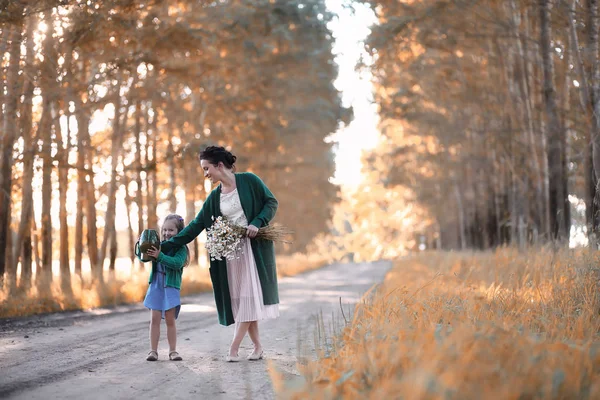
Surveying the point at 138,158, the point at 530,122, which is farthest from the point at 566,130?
the point at 138,158

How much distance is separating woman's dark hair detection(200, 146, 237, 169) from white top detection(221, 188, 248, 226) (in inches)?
12.9

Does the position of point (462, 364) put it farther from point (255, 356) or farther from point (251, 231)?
point (255, 356)

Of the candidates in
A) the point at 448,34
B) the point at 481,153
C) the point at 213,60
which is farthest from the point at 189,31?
the point at 481,153

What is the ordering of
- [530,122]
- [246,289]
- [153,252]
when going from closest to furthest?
[153,252], [246,289], [530,122]

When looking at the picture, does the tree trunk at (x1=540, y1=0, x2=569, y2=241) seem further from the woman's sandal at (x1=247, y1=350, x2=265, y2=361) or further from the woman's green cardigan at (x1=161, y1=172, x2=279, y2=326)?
the woman's sandal at (x1=247, y1=350, x2=265, y2=361)

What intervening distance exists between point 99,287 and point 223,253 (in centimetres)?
1002

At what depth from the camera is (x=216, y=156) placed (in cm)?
813

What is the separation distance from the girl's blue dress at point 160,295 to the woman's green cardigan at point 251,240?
0.98ft

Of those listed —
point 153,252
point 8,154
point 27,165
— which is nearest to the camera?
point 153,252

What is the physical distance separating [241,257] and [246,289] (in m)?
0.35

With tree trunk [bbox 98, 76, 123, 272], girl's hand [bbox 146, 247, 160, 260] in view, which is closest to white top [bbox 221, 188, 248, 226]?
girl's hand [bbox 146, 247, 160, 260]

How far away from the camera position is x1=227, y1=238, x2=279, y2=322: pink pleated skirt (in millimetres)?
7996

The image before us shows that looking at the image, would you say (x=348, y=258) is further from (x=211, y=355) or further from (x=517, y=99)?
(x=211, y=355)

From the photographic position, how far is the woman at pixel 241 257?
26.3ft
